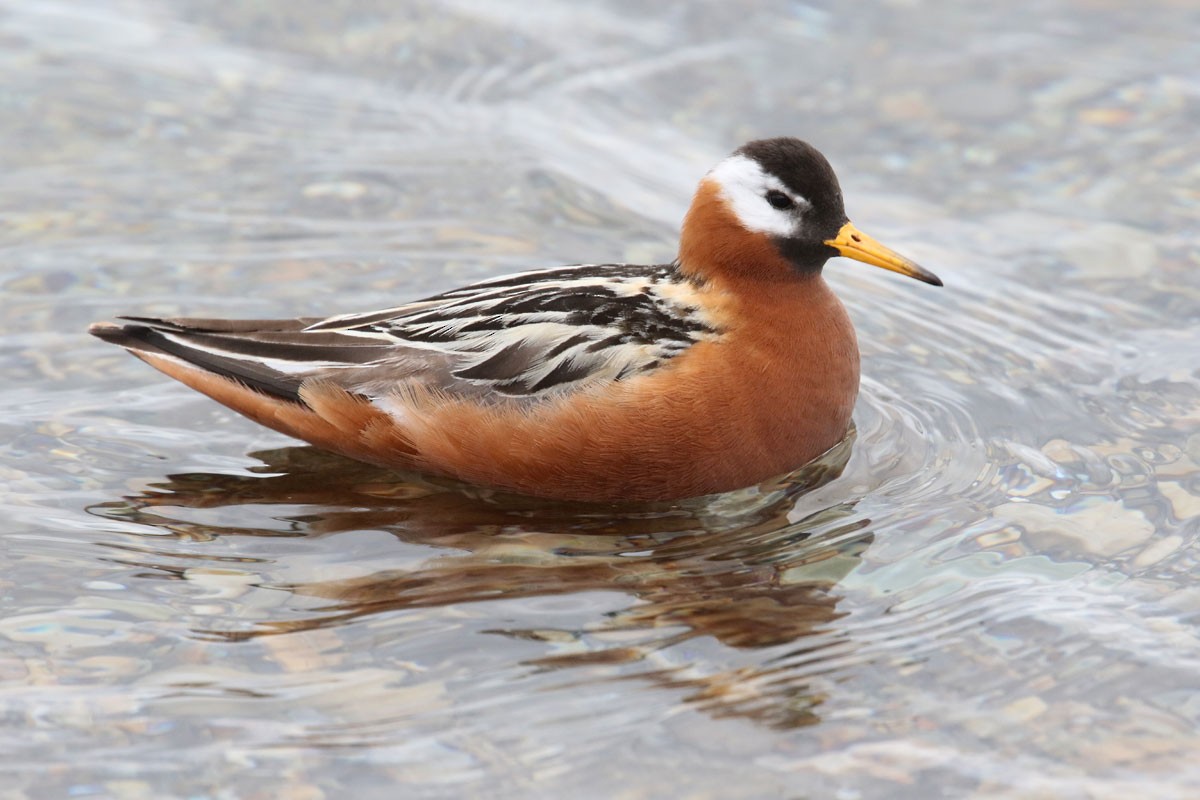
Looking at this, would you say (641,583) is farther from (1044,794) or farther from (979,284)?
(979,284)

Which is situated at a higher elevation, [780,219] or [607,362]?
[780,219]

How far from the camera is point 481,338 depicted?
7551 millimetres

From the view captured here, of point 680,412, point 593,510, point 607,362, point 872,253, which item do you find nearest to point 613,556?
point 593,510

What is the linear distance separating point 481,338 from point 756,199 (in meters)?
1.47

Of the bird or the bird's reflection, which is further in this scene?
the bird

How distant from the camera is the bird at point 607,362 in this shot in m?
7.25

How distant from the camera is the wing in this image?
24.1 ft

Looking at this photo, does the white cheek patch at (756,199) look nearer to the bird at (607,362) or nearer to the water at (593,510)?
the bird at (607,362)

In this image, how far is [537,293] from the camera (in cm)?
765

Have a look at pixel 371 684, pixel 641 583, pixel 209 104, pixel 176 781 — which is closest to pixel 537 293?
pixel 641 583

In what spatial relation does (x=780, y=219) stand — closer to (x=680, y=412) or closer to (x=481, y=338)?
(x=680, y=412)

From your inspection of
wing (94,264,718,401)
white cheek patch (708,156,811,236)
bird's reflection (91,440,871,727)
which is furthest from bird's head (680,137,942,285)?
bird's reflection (91,440,871,727)

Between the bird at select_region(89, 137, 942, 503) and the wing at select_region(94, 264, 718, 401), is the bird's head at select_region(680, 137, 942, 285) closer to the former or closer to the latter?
the bird at select_region(89, 137, 942, 503)

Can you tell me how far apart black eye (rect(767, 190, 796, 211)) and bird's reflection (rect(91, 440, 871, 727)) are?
1.27m
